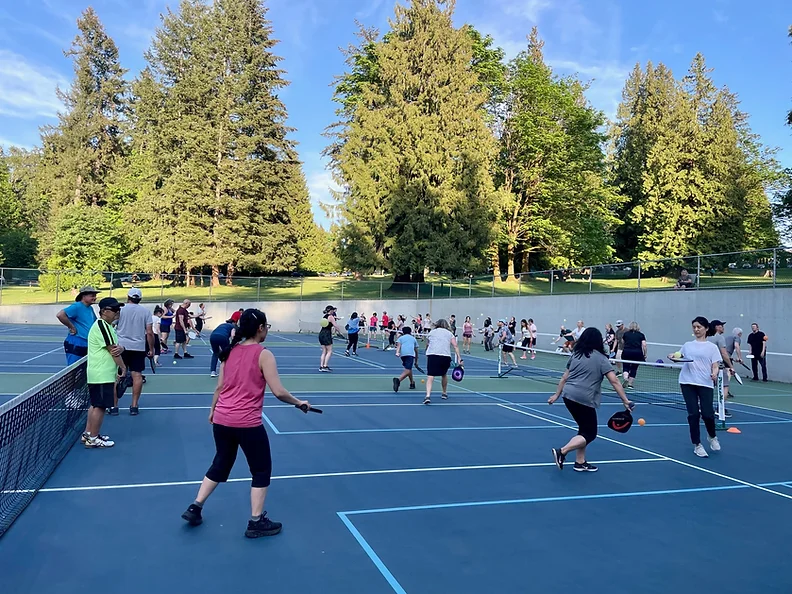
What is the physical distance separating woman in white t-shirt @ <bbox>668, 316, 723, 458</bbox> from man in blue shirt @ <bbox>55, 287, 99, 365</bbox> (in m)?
8.17

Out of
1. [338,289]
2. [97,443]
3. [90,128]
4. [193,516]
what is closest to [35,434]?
[97,443]

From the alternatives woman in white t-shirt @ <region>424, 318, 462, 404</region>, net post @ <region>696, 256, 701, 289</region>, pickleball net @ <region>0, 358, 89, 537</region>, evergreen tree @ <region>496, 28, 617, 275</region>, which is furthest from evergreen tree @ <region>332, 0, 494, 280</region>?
pickleball net @ <region>0, 358, 89, 537</region>

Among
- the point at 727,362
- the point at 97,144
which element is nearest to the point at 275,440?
the point at 727,362

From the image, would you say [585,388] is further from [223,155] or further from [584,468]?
[223,155]

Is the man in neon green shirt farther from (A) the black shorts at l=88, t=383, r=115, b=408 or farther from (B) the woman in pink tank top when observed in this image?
(B) the woman in pink tank top

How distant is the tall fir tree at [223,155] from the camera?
4634cm

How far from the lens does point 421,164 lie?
3997cm

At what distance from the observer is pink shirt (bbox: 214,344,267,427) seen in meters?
4.66

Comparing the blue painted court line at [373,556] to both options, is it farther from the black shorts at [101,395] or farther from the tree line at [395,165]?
the tree line at [395,165]

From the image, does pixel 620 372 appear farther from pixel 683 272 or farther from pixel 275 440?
pixel 275 440

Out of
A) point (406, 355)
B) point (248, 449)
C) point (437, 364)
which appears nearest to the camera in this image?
point (248, 449)

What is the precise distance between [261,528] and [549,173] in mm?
43096

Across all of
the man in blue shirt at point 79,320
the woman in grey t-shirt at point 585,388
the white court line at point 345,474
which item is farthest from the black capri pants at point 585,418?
the man in blue shirt at point 79,320

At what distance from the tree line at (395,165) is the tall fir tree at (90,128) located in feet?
0.55
